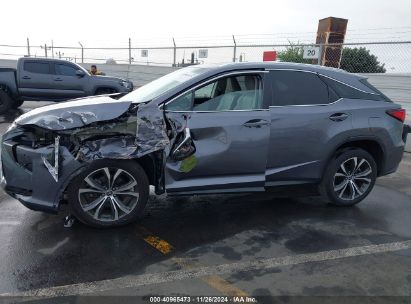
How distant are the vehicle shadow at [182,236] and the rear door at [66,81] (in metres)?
9.39

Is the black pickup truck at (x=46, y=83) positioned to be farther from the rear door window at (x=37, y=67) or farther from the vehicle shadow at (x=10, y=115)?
the vehicle shadow at (x=10, y=115)

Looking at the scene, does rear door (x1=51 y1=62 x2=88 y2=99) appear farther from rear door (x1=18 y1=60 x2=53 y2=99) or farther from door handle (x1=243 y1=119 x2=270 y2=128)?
door handle (x1=243 y1=119 x2=270 y2=128)

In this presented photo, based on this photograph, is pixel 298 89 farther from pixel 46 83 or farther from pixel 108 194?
pixel 46 83

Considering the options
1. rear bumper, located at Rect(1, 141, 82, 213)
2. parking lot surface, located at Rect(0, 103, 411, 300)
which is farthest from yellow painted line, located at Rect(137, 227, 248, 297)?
rear bumper, located at Rect(1, 141, 82, 213)

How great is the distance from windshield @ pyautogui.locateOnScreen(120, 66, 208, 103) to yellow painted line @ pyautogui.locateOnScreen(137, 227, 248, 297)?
143 centimetres

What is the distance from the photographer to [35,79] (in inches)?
516

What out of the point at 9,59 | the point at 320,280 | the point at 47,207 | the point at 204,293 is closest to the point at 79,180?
the point at 47,207

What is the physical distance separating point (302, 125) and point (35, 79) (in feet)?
35.4

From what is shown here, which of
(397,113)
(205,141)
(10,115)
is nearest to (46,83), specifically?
(10,115)

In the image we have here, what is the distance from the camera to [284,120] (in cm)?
461

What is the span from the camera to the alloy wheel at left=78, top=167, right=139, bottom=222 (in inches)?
163

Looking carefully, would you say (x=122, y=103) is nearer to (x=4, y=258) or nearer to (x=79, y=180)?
(x=79, y=180)

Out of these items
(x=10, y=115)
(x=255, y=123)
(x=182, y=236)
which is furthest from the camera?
(x=10, y=115)

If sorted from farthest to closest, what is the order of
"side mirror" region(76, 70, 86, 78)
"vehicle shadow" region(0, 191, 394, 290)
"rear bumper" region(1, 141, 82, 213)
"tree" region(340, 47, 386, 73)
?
"tree" region(340, 47, 386, 73)
"side mirror" region(76, 70, 86, 78)
"rear bumper" region(1, 141, 82, 213)
"vehicle shadow" region(0, 191, 394, 290)
